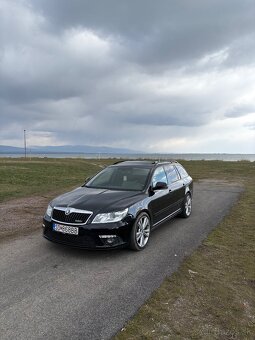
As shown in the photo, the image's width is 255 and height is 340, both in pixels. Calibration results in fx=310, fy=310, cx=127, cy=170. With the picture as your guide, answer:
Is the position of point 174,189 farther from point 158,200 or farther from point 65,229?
point 65,229

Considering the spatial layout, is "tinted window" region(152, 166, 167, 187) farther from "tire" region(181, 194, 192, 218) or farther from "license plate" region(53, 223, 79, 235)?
"license plate" region(53, 223, 79, 235)

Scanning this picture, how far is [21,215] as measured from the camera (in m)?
8.38

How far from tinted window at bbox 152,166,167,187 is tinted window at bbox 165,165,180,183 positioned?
0.84 ft

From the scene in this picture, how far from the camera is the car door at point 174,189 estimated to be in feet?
23.5

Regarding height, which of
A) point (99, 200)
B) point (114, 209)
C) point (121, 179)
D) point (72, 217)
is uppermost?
point (121, 179)

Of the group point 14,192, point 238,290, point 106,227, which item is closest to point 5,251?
point 106,227

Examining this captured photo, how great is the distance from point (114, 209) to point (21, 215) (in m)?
4.16

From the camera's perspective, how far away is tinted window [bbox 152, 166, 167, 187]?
263 inches

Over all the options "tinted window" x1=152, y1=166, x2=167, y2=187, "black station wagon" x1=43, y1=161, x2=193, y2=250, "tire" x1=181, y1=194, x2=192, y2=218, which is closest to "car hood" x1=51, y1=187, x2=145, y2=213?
"black station wagon" x1=43, y1=161, x2=193, y2=250

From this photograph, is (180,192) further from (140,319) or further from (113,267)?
(140,319)

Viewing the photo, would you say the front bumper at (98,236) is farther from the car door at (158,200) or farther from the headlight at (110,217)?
the car door at (158,200)

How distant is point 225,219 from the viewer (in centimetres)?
802

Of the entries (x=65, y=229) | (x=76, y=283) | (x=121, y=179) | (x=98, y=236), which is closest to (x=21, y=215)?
(x=121, y=179)

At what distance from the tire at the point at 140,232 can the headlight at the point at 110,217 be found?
345 mm
